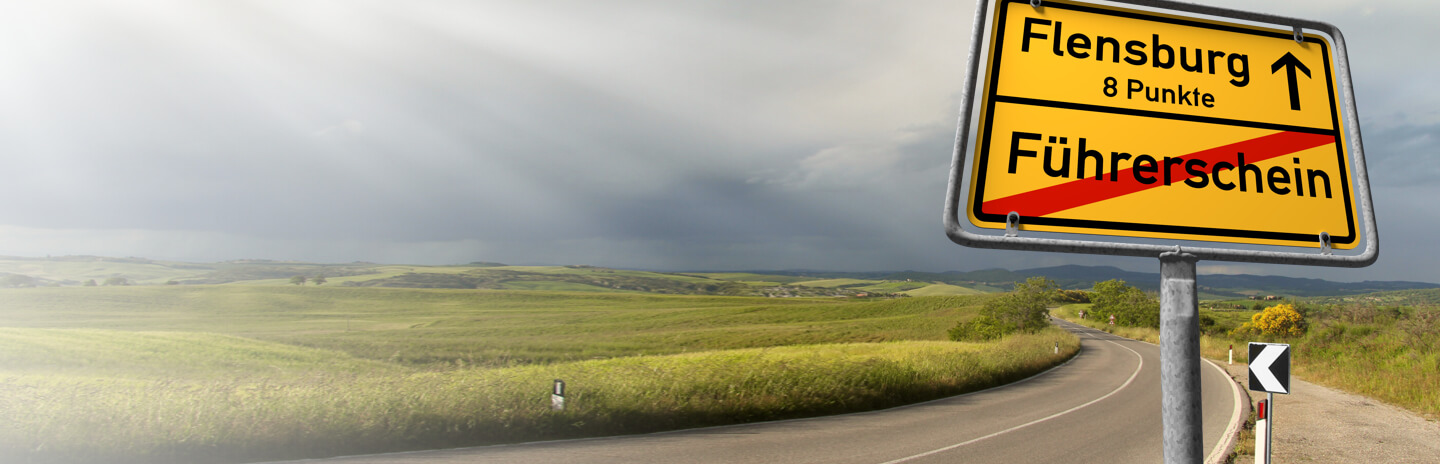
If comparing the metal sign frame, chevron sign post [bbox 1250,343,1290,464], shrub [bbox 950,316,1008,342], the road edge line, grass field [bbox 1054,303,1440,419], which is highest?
the metal sign frame

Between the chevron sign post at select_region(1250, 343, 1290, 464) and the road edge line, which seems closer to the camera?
the chevron sign post at select_region(1250, 343, 1290, 464)

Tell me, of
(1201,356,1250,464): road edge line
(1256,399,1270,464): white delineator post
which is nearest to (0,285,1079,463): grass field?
(1201,356,1250,464): road edge line

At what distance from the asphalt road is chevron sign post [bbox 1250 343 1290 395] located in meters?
4.77

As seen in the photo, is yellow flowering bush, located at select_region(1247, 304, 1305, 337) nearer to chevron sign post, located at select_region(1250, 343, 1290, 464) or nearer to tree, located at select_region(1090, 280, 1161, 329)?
tree, located at select_region(1090, 280, 1161, 329)

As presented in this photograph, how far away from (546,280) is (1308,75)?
319ft

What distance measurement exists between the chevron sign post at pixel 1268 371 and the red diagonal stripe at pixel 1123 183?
5.09 metres

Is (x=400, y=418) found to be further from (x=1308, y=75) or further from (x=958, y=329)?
(x=958, y=329)

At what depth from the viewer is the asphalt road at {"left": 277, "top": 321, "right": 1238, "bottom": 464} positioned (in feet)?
30.7

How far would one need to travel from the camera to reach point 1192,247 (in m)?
1.21

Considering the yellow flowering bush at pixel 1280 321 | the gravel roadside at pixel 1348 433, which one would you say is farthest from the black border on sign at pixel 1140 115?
the yellow flowering bush at pixel 1280 321

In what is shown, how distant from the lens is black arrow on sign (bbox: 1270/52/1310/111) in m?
1.43

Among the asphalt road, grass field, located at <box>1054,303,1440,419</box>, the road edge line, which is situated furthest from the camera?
grass field, located at <box>1054,303,1440,419</box>

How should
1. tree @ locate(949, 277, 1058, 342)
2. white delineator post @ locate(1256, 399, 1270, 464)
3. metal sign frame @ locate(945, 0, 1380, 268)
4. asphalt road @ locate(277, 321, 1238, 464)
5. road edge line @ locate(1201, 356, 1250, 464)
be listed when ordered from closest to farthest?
metal sign frame @ locate(945, 0, 1380, 268) < white delineator post @ locate(1256, 399, 1270, 464) < road edge line @ locate(1201, 356, 1250, 464) < asphalt road @ locate(277, 321, 1238, 464) < tree @ locate(949, 277, 1058, 342)

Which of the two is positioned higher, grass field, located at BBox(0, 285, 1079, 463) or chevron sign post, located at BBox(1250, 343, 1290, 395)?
chevron sign post, located at BBox(1250, 343, 1290, 395)
